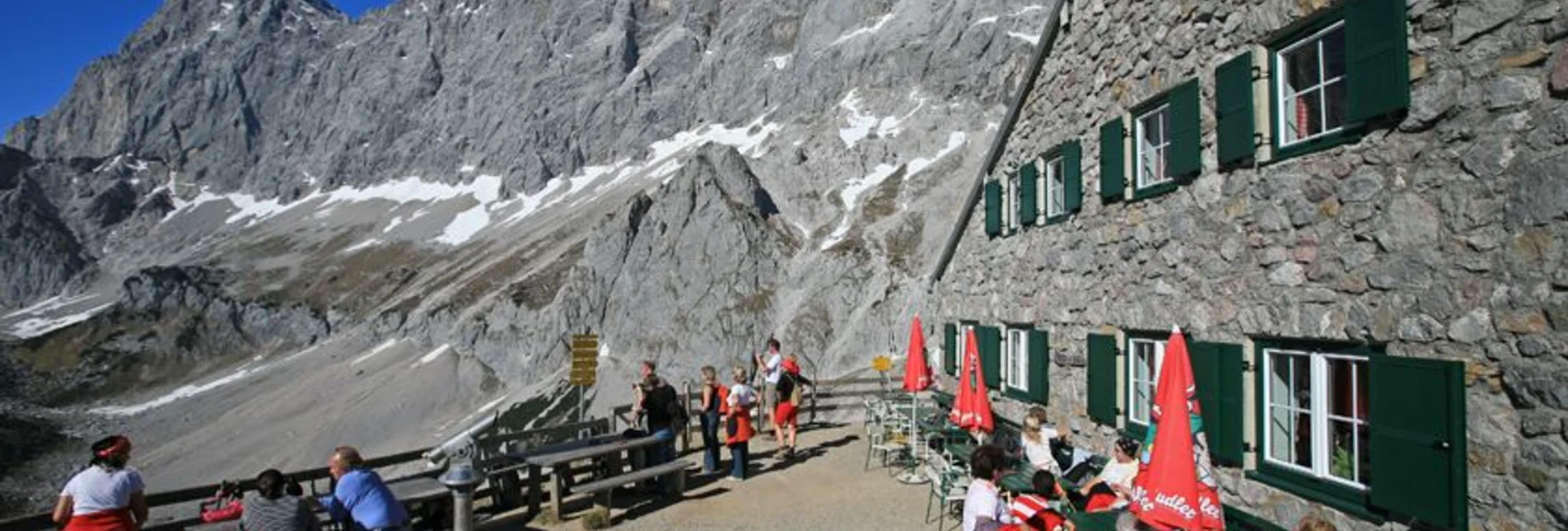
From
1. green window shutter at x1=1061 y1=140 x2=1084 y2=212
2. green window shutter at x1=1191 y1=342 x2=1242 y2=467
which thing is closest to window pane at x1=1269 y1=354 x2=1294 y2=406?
green window shutter at x1=1191 y1=342 x2=1242 y2=467

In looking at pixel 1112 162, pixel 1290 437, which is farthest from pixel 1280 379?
pixel 1112 162

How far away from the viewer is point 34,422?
89.1 meters

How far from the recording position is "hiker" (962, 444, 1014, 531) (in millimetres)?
6070

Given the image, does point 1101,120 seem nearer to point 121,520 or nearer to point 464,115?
point 121,520

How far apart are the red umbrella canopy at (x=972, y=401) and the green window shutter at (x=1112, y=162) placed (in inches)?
95.4

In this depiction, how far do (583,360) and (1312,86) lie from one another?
10.5 metres

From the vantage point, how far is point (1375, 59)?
6527mm

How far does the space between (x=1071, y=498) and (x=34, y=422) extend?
368ft

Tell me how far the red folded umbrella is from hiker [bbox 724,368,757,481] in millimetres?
2951

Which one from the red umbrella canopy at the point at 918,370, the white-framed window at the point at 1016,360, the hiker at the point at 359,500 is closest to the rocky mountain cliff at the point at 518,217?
the red umbrella canopy at the point at 918,370

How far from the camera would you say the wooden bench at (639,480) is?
10703 millimetres

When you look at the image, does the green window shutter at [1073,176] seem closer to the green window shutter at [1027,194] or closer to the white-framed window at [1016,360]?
the green window shutter at [1027,194]

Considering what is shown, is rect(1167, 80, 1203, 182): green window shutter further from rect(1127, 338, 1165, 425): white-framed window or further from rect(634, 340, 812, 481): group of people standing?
rect(634, 340, 812, 481): group of people standing


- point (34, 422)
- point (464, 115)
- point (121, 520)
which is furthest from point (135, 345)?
point (121, 520)
